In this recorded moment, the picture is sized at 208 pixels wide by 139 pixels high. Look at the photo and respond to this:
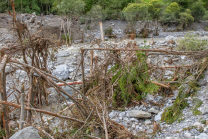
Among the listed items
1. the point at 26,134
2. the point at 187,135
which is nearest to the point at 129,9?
the point at 187,135

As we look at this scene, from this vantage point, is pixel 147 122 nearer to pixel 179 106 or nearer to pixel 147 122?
pixel 147 122

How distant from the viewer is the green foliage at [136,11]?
14852 mm

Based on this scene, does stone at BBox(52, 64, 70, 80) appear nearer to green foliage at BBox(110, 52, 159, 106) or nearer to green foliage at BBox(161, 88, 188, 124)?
green foliage at BBox(110, 52, 159, 106)

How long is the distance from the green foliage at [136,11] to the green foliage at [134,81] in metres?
12.3

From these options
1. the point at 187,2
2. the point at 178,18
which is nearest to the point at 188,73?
the point at 178,18

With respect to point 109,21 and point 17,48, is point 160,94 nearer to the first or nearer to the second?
point 17,48

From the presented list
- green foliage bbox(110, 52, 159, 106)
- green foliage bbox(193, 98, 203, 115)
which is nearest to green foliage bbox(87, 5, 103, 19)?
green foliage bbox(110, 52, 159, 106)

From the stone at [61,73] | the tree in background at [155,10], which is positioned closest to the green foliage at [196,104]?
the stone at [61,73]

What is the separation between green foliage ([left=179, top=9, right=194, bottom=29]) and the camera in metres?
16.9

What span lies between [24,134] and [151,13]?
1743 centimetres

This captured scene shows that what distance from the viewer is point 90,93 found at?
366 centimetres

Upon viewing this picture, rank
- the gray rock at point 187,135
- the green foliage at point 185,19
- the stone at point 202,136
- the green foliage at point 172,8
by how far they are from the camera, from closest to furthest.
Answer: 1. the stone at point 202,136
2. the gray rock at point 187,135
3. the green foliage at point 172,8
4. the green foliage at point 185,19

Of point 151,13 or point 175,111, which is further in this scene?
point 151,13

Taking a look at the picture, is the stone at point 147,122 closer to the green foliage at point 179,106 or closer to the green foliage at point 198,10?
the green foliage at point 179,106
